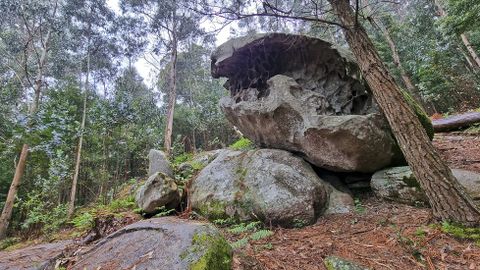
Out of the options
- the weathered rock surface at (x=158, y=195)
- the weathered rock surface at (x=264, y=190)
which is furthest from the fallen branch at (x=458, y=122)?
the weathered rock surface at (x=158, y=195)

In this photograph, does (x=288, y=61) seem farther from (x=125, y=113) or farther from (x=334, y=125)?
(x=125, y=113)

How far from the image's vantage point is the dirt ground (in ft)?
8.52

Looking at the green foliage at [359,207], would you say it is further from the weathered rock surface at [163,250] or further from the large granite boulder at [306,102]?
the weathered rock surface at [163,250]

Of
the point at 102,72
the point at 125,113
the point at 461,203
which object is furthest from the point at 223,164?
A: the point at 102,72

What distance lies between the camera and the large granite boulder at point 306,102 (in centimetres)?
457

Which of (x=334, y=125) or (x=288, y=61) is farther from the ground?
(x=288, y=61)

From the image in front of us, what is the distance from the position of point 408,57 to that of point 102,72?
67.1 ft

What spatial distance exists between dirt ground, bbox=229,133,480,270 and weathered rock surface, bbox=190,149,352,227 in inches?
11.3

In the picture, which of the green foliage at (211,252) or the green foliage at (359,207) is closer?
the green foliage at (211,252)

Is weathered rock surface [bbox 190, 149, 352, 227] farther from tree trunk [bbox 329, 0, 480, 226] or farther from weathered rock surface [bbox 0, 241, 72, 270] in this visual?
weathered rock surface [bbox 0, 241, 72, 270]

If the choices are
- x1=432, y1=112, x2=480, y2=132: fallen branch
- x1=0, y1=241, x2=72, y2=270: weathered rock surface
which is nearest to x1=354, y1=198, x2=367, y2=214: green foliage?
x1=0, y1=241, x2=72, y2=270: weathered rock surface

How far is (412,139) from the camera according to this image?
126 inches

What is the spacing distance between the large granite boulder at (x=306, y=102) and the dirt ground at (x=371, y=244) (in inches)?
41.2

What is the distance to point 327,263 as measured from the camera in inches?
105
